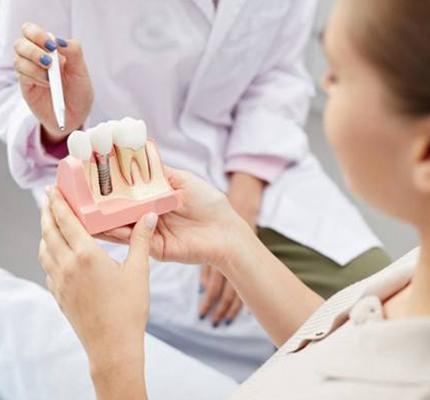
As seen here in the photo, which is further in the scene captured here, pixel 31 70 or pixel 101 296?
pixel 31 70

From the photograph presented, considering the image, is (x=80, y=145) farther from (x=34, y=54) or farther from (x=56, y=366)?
(x=56, y=366)

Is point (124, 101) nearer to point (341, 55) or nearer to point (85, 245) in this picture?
point (85, 245)

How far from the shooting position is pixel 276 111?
1140 millimetres

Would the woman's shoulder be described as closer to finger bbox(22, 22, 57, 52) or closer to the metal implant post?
the metal implant post

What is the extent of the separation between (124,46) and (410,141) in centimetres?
61

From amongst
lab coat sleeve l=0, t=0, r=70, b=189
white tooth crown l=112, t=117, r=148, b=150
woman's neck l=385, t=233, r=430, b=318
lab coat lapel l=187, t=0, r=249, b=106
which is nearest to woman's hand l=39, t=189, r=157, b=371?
white tooth crown l=112, t=117, r=148, b=150

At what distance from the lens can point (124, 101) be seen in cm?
103

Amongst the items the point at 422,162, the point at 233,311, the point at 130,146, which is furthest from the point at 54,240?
the point at 233,311

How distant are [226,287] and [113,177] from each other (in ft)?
1.18

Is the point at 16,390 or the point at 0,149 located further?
the point at 0,149

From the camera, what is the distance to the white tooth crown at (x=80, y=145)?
Result: 2.27 feet

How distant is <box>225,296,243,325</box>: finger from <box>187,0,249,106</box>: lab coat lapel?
32cm

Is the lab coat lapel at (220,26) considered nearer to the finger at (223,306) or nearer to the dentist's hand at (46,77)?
the dentist's hand at (46,77)

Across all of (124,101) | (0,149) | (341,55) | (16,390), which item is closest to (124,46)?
(124,101)
